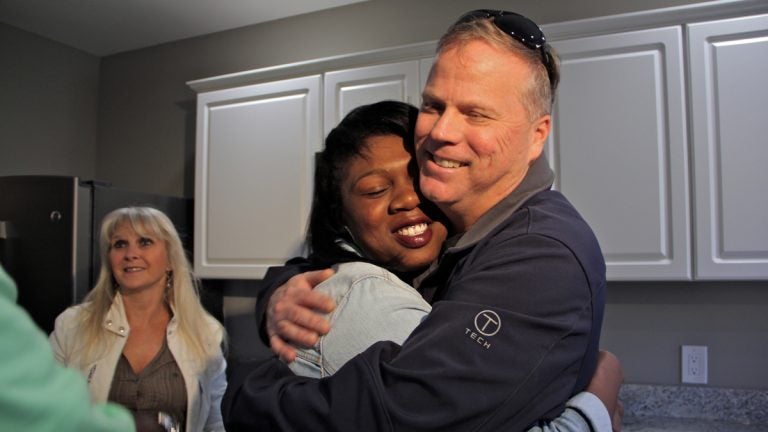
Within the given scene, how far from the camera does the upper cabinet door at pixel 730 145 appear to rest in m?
1.95

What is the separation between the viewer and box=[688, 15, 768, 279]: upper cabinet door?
1945 millimetres

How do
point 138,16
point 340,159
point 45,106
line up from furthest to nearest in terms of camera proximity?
point 45,106 → point 138,16 → point 340,159

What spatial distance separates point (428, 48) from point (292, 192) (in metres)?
0.91

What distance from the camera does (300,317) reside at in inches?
29.5

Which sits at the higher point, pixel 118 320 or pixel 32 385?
pixel 32 385

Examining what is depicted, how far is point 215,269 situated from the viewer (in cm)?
285

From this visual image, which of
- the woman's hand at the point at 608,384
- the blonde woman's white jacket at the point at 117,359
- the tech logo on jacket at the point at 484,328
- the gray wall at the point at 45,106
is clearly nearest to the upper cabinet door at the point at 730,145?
the woman's hand at the point at 608,384

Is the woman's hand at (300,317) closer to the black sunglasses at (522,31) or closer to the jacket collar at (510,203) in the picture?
the jacket collar at (510,203)

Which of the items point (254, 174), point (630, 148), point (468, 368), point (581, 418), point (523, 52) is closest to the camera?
point (468, 368)

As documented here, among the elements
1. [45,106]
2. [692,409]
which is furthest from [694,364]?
[45,106]

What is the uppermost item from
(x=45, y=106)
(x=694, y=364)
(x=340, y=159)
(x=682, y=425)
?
(x=45, y=106)

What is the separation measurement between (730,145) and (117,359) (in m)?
2.40

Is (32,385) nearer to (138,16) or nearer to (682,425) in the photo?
(682,425)

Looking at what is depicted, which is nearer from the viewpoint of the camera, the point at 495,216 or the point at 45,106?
the point at 495,216
